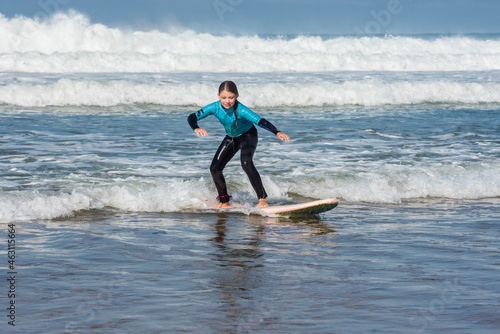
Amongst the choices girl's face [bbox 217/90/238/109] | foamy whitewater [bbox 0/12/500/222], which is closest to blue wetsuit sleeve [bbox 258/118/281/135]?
girl's face [bbox 217/90/238/109]

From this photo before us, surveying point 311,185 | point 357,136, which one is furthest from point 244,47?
point 311,185

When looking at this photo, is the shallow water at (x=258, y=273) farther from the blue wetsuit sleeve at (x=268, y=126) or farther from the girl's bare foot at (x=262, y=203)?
the blue wetsuit sleeve at (x=268, y=126)

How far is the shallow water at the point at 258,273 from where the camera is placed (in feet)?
13.7

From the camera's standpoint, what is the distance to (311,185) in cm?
933

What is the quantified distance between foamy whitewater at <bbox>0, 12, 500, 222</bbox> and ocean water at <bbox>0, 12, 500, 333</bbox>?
0.05 meters

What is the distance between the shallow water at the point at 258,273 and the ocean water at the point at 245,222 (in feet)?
0.07

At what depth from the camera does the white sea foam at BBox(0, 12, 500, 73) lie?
30.4 meters

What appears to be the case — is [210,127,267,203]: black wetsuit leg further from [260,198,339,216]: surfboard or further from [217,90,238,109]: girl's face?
[217,90,238,109]: girl's face

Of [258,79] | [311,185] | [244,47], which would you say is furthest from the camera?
[244,47]

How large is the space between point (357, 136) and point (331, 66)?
71.7ft

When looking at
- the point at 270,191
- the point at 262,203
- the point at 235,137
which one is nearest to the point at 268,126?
the point at 235,137

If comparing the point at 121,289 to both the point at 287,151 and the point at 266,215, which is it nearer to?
the point at 266,215

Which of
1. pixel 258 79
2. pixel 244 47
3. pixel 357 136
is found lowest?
pixel 357 136

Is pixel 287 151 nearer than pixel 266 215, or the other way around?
pixel 266 215
